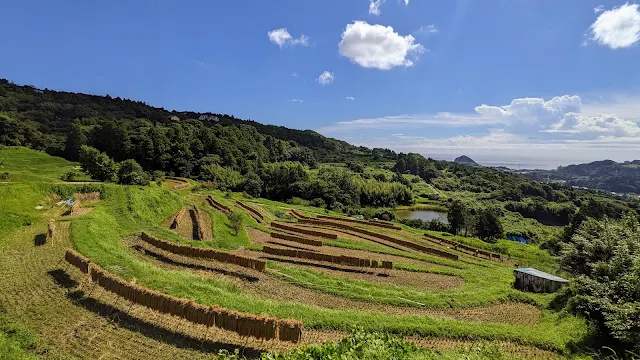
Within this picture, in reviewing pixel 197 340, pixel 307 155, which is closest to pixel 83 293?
pixel 197 340

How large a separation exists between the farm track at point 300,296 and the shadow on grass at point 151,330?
5741 mm

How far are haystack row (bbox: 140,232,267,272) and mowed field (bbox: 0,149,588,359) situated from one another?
10cm

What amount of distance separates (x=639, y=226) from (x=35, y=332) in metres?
30.0

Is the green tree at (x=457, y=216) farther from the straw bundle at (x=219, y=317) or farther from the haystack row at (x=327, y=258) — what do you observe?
the straw bundle at (x=219, y=317)

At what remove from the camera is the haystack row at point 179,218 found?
31859 millimetres

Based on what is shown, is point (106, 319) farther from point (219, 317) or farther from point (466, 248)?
point (466, 248)

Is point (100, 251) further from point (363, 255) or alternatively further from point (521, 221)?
point (521, 221)

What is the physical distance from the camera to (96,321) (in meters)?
12.8

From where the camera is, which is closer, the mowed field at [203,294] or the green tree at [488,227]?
the mowed field at [203,294]

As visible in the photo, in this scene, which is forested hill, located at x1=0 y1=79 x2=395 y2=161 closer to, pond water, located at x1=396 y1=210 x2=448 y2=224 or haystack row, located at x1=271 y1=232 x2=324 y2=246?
haystack row, located at x1=271 y1=232 x2=324 y2=246

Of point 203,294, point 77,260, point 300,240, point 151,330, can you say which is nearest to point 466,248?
point 300,240

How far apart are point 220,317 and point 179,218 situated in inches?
927

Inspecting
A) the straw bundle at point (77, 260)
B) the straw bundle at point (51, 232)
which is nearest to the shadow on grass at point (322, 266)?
the straw bundle at point (77, 260)

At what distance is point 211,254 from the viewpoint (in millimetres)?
22297
